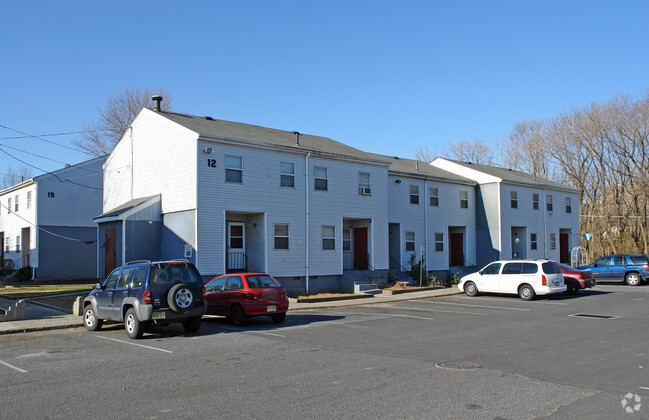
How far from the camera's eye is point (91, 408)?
22.5 ft

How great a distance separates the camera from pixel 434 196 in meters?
32.4

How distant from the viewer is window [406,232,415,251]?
99.8 feet

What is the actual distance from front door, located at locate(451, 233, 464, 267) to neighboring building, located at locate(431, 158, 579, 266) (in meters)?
1.45

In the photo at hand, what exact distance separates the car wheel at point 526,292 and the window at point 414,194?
976 centimetres

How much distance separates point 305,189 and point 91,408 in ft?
58.4

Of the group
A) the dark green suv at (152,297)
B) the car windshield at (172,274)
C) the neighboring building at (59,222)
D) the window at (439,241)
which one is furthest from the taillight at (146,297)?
the neighboring building at (59,222)

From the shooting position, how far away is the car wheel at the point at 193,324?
1377 cm

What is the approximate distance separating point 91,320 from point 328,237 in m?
12.5

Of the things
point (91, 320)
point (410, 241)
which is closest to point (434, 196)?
point (410, 241)

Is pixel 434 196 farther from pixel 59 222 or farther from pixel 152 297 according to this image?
pixel 59 222

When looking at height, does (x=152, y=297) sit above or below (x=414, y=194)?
below

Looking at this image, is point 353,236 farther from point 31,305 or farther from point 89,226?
point 89,226

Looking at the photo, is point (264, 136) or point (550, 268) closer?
point (550, 268)

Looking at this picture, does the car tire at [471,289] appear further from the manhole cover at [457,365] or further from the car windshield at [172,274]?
the manhole cover at [457,365]
